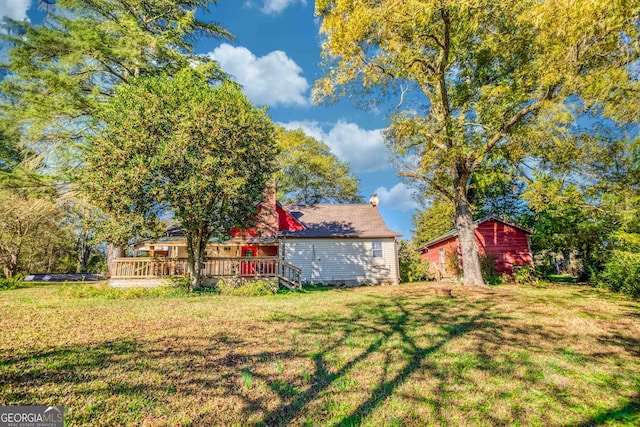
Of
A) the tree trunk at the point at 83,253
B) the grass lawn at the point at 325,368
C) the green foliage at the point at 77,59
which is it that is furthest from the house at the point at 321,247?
the tree trunk at the point at 83,253

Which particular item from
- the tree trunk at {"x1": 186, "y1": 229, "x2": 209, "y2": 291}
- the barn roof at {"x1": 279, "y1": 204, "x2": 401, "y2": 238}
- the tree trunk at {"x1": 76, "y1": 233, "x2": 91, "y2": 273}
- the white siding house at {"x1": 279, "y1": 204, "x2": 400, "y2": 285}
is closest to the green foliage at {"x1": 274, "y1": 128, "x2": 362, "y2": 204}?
the barn roof at {"x1": 279, "y1": 204, "x2": 401, "y2": 238}

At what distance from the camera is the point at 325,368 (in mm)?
4172

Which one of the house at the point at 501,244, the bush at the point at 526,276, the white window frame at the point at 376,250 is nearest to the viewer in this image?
the bush at the point at 526,276

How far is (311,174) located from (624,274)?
1044 inches

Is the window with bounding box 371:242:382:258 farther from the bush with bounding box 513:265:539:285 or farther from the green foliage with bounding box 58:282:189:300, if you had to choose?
the green foliage with bounding box 58:282:189:300

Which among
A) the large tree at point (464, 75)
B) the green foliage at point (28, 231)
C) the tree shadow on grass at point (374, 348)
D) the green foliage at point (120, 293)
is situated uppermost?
the large tree at point (464, 75)

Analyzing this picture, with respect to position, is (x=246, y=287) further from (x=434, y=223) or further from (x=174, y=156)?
(x=434, y=223)

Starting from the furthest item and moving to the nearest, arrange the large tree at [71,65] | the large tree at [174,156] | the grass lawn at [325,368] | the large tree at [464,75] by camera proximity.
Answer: the large tree at [71,65]
the large tree at [174,156]
the large tree at [464,75]
the grass lawn at [325,368]

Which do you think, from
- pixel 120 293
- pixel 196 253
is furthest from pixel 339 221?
pixel 120 293

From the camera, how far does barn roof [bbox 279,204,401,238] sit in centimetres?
1994

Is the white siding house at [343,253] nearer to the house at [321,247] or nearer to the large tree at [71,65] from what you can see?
the house at [321,247]

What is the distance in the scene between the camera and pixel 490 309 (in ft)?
28.0

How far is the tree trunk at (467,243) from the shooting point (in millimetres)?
13781

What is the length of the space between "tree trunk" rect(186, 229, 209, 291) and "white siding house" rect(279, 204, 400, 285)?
6537 millimetres
